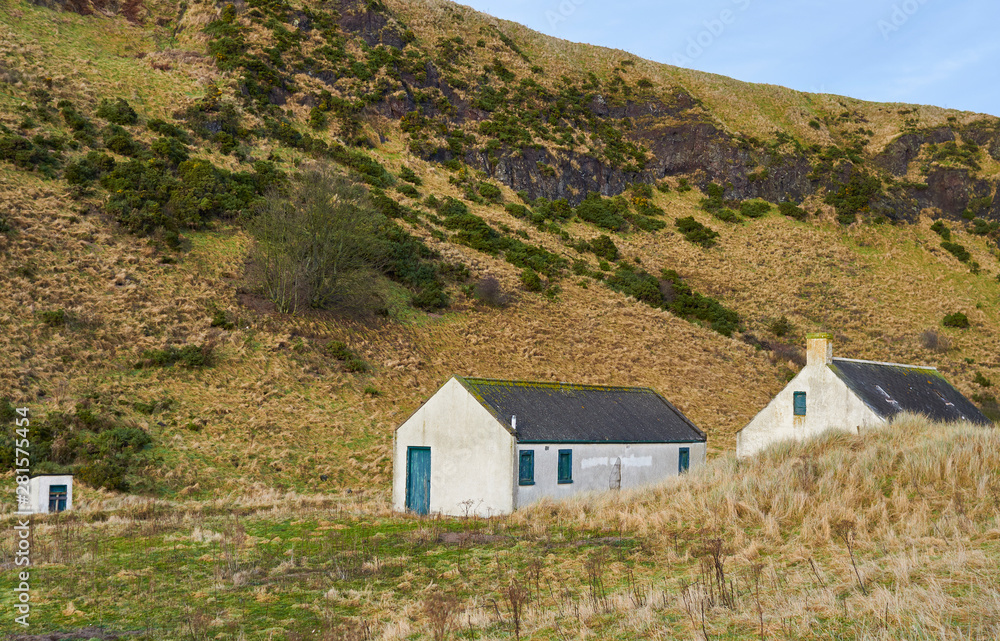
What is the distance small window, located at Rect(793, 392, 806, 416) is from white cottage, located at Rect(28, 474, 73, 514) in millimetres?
25754

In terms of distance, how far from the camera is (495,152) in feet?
242

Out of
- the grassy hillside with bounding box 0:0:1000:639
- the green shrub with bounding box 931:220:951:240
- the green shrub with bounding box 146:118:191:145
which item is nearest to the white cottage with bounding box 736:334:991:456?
the grassy hillside with bounding box 0:0:1000:639

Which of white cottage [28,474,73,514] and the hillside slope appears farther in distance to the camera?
the hillside slope

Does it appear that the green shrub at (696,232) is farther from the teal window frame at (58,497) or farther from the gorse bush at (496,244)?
the teal window frame at (58,497)

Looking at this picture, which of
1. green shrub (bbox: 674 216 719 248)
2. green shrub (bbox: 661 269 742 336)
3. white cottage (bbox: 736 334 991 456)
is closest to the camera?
white cottage (bbox: 736 334 991 456)

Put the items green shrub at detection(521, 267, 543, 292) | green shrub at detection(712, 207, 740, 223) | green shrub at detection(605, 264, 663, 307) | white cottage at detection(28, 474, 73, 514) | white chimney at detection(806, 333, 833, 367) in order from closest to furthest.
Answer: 1. white cottage at detection(28, 474, 73, 514)
2. white chimney at detection(806, 333, 833, 367)
3. green shrub at detection(521, 267, 543, 292)
4. green shrub at detection(605, 264, 663, 307)
5. green shrub at detection(712, 207, 740, 223)

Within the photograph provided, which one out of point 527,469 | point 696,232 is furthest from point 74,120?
point 696,232

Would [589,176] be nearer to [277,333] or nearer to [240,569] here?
[277,333]

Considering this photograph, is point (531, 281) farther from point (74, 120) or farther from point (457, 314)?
point (74, 120)

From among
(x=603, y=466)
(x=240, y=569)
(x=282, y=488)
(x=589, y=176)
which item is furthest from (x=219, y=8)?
(x=240, y=569)

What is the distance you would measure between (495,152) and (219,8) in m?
30.2

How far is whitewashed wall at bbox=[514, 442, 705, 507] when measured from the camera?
896 inches

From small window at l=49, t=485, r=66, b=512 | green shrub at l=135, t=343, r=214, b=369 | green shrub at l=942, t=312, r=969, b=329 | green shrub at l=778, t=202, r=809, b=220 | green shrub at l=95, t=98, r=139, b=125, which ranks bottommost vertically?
small window at l=49, t=485, r=66, b=512

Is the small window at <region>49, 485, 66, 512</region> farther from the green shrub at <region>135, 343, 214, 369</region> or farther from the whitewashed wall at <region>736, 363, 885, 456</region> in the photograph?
the whitewashed wall at <region>736, 363, 885, 456</region>
